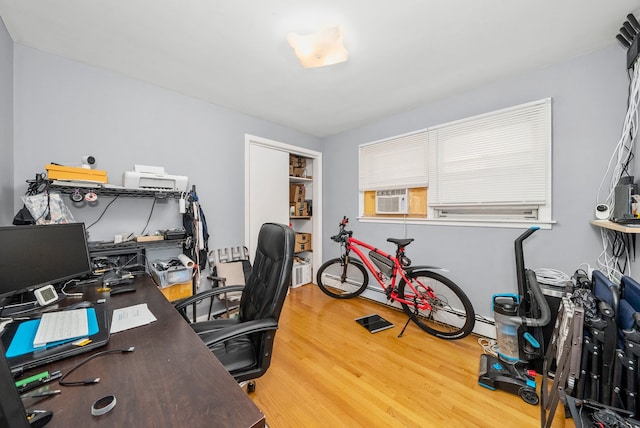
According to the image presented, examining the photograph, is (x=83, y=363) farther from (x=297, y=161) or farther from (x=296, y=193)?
(x=297, y=161)

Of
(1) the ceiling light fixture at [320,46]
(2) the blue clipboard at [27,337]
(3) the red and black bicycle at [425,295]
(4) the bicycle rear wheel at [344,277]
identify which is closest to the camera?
(2) the blue clipboard at [27,337]

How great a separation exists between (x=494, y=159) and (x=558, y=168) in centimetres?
47

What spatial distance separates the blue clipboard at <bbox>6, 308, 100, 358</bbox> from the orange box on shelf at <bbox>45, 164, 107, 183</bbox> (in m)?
1.17

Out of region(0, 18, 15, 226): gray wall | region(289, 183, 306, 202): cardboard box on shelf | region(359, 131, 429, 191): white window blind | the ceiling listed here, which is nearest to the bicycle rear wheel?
region(359, 131, 429, 191): white window blind

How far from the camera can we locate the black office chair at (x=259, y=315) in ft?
3.91

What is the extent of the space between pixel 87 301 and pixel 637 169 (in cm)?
359

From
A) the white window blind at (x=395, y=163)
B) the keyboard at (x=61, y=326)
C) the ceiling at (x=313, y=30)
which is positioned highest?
the ceiling at (x=313, y=30)

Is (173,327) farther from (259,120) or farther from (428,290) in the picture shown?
(259,120)

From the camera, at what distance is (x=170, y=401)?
66 cm

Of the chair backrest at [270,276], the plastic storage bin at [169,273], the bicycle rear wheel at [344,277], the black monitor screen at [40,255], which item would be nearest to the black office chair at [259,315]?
the chair backrest at [270,276]

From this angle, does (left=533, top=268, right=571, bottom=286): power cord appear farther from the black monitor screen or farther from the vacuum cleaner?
the black monitor screen

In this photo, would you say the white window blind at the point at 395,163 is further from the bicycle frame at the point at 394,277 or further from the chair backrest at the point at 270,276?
the chair backrest at the point at 270,276

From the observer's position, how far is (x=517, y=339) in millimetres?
1872

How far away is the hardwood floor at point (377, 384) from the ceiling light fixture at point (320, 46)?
2.31 meters
